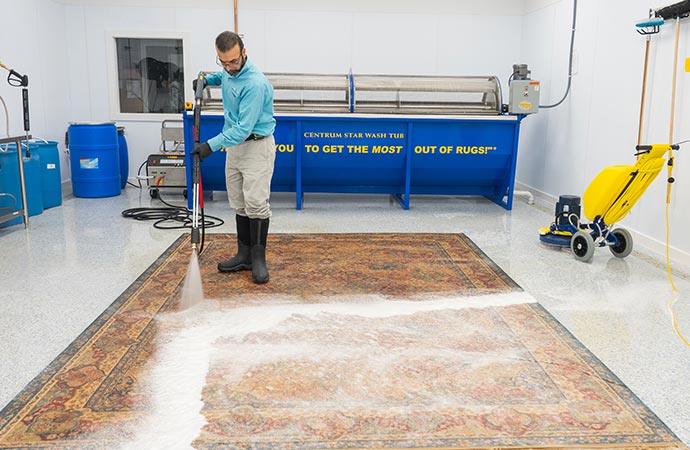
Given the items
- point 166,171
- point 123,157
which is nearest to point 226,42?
point 166,171

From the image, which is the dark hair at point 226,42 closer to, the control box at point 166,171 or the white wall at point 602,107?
the white wall at point 602,107

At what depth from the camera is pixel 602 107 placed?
16.1 ft

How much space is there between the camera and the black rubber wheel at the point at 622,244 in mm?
3979

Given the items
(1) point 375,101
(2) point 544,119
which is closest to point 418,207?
(1) point 375,101

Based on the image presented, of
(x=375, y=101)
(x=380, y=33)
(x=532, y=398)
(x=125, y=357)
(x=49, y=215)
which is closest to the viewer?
(x=532, y=398)

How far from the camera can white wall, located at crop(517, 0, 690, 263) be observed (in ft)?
13.1

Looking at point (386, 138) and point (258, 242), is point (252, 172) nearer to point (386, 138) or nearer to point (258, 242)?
point (258, 242)

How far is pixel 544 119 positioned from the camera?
6.22 meters

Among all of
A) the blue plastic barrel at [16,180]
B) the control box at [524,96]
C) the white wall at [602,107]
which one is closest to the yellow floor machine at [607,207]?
the white wall at [602,107]

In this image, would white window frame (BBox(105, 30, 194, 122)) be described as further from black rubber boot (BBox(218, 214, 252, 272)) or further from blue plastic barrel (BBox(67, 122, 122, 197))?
black rubber boot (BBox(218, 214, 252, 272))

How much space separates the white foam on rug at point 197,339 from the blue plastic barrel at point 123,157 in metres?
4.25

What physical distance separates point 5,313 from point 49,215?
2.65 metres

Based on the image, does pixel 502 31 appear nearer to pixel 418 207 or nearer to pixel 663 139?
pixel 418 207

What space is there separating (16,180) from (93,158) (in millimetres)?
1241
